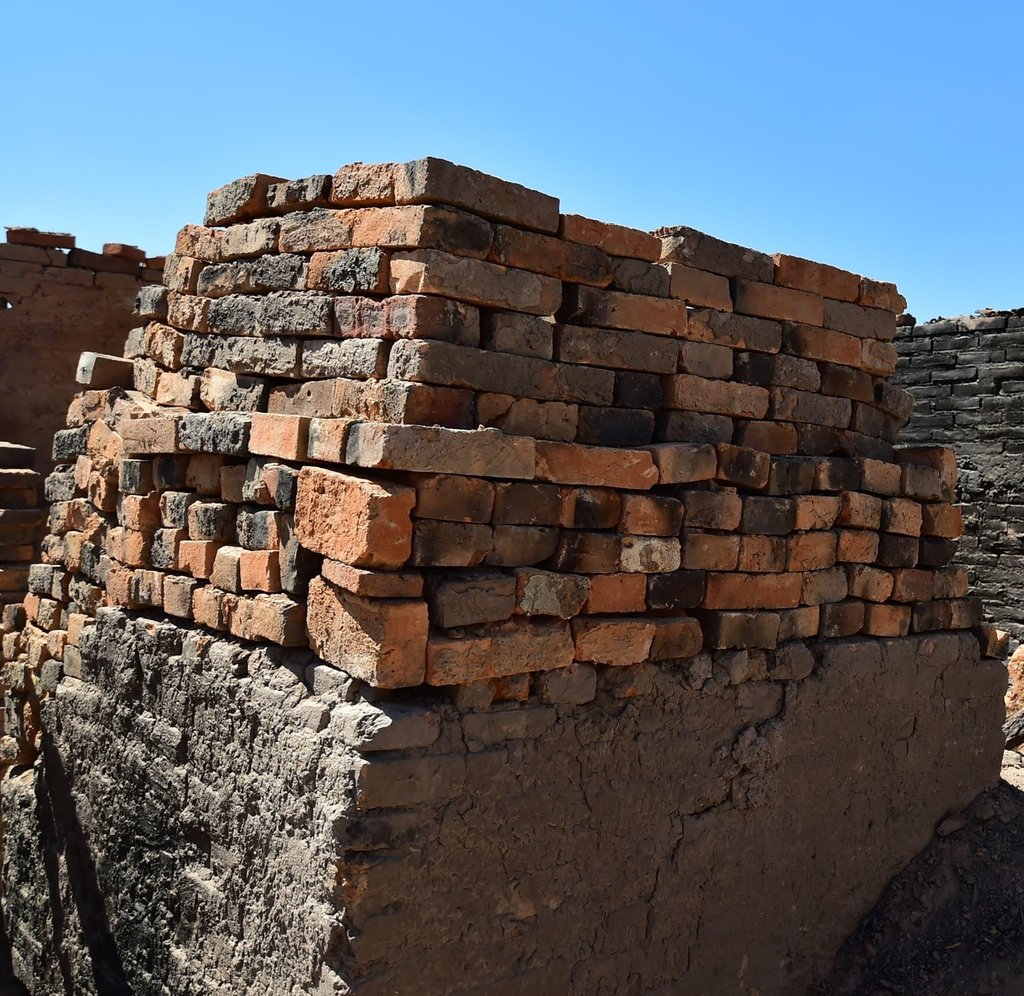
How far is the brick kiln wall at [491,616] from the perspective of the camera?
10.5 feet

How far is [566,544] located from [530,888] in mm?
1092

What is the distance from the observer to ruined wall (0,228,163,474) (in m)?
8.62

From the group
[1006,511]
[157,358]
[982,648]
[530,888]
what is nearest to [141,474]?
[157,358]

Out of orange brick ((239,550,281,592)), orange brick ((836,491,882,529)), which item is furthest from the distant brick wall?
orange brick ((239,550,281,592))

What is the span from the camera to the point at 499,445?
128 inches

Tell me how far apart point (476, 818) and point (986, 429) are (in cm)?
734

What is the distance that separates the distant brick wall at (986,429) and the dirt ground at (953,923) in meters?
4.69

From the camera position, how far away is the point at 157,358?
4.46m

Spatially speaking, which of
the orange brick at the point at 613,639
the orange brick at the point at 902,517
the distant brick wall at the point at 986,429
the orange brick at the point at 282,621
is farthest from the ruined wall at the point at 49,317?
the distant brick wall at the point at 986,429

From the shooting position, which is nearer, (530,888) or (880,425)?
(530,888)

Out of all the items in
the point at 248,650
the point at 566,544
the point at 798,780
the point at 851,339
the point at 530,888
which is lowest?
the point at 530,888

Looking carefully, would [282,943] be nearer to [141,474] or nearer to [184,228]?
[141,474]

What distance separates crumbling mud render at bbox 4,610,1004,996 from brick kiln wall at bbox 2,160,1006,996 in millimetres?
15

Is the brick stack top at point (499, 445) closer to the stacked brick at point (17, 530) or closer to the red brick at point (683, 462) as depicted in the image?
the red brick at point (683, 462)
